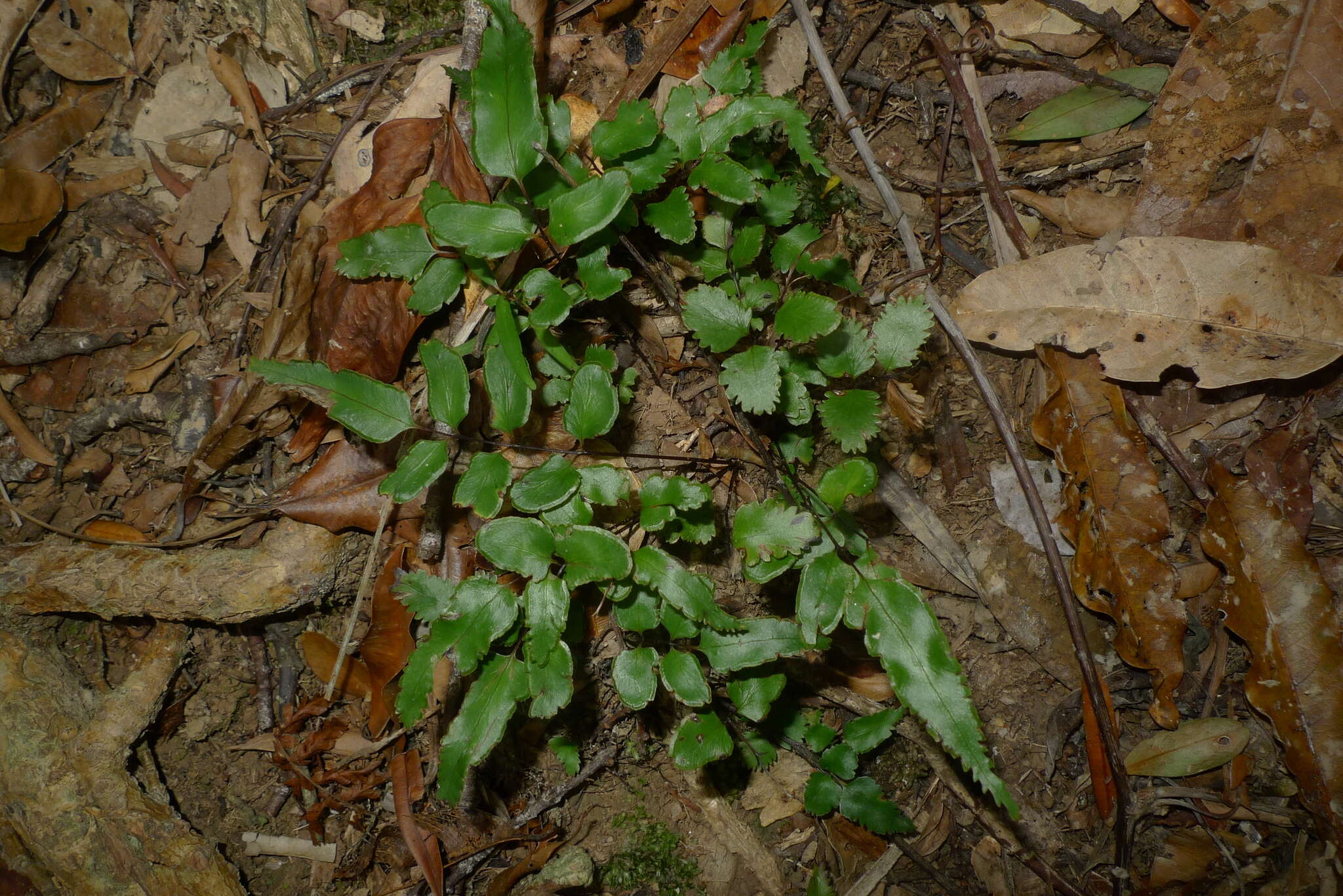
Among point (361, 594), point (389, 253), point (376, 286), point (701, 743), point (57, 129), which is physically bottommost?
point (701, 743)

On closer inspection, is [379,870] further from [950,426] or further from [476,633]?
[950,426]

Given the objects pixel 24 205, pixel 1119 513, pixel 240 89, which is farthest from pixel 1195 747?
pixel 24 205

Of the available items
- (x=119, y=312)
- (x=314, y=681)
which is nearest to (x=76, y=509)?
(x=119, y=312)

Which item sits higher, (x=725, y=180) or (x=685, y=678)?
(x=725, y=180)

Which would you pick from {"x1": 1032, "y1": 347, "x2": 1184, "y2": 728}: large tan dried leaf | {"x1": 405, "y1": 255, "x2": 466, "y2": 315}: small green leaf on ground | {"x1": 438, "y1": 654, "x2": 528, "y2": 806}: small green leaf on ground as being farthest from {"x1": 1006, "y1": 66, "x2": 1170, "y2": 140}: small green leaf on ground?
{"x1": 438, "y1": 654, "x2": 528, "y2": 806}: small green leaf on ground

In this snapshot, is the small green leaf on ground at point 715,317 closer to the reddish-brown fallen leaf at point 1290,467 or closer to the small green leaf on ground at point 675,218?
the small green leaf on ground at point 675,218

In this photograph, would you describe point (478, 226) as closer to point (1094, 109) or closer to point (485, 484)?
point (485, 484)

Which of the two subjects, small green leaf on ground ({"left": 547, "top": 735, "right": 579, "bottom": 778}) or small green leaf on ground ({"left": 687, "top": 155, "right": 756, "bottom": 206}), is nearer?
small green leaf on ground ({"left": 687, "top": 155, "right": 756, "bottom": 206})

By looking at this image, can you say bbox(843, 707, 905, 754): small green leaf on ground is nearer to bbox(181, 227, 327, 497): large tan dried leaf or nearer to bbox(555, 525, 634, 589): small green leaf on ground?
bbox(555, 525, 634, 589): small green leaf on ground
